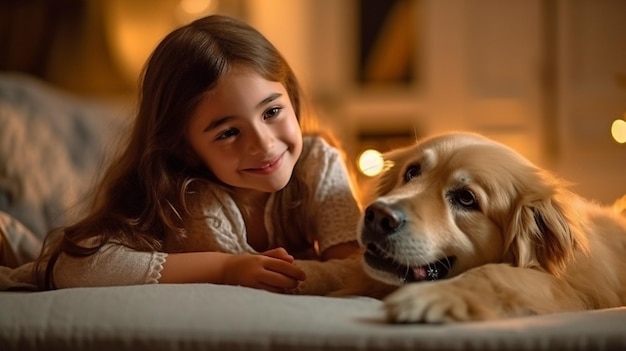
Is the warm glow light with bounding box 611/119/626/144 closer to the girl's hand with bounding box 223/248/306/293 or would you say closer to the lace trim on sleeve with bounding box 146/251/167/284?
the girl's hand with bounding box 223/248/306/293

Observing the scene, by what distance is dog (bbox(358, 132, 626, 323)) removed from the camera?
141 centimetres

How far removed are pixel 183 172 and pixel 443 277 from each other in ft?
2.18

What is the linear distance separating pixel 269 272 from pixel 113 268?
0.32 m

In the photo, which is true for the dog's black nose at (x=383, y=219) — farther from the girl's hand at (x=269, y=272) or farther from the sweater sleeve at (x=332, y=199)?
the sweater sleeve at (x=332, y=199)

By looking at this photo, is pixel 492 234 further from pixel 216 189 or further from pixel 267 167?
pixel 216 189

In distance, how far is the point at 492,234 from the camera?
150 centimetres

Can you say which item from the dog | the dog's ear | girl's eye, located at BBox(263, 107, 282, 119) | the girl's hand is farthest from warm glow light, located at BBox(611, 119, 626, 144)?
the girl's hand

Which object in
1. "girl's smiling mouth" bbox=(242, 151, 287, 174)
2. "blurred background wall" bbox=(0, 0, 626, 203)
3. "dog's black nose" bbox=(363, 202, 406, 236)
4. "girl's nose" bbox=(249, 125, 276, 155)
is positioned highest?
"girl's nose" bbox=(249, 125, 276, 155)

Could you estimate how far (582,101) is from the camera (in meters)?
4.38

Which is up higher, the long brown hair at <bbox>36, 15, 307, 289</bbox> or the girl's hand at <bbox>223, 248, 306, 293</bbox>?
the long brown hair at <bbox>36, 15, 307, 289</bbox>

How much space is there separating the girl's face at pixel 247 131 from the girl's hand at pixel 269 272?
226mm

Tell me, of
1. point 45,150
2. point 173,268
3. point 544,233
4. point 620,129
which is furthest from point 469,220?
point 45,150

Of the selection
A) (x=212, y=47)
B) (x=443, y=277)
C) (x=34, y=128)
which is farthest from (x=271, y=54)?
(x=34, y=128)

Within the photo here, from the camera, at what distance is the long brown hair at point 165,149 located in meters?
1.62
